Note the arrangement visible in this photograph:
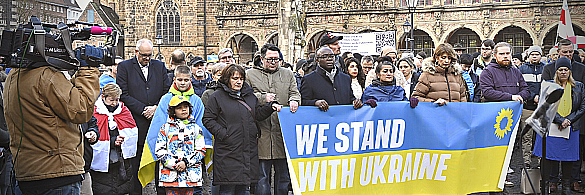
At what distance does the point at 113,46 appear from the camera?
438cm

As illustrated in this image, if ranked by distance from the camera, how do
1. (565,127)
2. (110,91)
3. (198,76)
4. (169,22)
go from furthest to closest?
(169,22) → (198,76) → (565,127) → (110,91)

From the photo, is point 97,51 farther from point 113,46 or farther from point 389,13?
point 389,13

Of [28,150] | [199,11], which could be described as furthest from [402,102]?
[199,11]

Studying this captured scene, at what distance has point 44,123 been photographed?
393 centimetres

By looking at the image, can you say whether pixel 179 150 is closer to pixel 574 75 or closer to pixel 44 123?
pixel 44 123

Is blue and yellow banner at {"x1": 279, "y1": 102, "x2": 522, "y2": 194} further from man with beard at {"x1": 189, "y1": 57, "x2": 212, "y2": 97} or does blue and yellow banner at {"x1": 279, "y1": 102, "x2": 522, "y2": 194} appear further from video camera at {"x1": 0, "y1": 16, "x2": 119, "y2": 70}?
man with beard at {"x1": 189, "y1": 57, "x2": 212, "y2": 97}

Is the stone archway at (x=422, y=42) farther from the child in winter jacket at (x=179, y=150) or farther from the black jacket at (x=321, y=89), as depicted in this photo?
the child in winter jacket at (x=179, y=150)

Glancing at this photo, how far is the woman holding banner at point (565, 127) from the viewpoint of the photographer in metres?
7.13

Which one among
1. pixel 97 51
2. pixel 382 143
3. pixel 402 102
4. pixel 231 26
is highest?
pixel 231 26

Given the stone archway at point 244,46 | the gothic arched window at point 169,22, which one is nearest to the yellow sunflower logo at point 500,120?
the stone archway at point 244,46

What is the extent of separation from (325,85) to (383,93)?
2.20 ft

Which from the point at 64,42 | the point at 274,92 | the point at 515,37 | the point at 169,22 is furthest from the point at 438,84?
the point at 169,22

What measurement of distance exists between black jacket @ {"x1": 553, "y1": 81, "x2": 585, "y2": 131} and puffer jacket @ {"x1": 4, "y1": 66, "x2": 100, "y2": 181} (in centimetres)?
578

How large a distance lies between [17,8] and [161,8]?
4059cm
